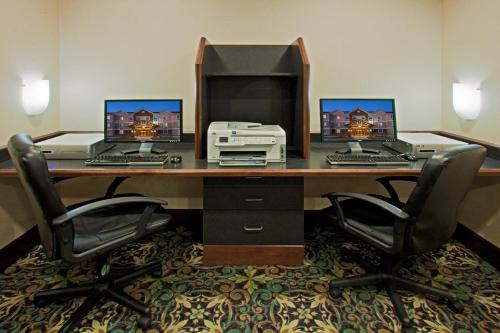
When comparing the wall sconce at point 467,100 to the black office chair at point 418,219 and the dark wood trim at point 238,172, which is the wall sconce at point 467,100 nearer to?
the dark wood trim at point 238,172

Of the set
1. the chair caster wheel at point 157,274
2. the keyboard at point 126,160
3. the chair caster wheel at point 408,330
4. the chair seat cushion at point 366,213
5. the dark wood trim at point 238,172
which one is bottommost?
the chair caster wheel at point 408,330

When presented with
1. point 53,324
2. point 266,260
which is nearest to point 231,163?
point 266,260

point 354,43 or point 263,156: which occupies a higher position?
point 354,43

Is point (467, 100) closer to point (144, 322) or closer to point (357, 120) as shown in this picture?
point (357, 120)

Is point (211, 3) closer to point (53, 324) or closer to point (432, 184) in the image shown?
point (432, 184)

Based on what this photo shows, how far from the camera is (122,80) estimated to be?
2.86 metres

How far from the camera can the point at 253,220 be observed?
229 centimetres

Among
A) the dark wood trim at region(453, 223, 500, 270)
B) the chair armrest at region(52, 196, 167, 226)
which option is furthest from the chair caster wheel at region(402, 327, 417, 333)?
the chair armrest at region(52, 196, 167, 226)

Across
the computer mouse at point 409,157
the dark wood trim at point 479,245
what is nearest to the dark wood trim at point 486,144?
the computer mouse at point 409,157

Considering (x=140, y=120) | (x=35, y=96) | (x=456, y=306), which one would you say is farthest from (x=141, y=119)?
(x=456, y=306)

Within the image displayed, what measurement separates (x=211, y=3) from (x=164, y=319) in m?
2.16

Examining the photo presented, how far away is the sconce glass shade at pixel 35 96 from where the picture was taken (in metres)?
2.46

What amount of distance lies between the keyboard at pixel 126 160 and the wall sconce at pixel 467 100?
199 centimetres

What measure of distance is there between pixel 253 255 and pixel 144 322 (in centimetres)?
77
